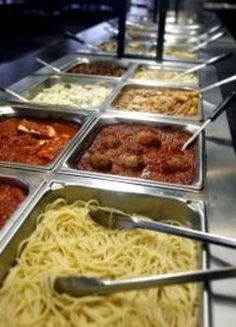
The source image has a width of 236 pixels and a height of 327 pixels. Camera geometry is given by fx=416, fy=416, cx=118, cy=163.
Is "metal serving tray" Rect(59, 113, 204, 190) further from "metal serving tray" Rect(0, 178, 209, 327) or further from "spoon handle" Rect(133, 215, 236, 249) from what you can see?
"spoon handle" Rect(133, 215, 236, 249)

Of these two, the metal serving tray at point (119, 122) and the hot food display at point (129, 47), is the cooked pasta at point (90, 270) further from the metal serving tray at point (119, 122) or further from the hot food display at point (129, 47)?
the hot food display at point (129, 47)

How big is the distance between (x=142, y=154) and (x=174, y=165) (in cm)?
26

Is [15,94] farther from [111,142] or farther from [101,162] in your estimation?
[101,162]

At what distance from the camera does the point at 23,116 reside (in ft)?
8.40

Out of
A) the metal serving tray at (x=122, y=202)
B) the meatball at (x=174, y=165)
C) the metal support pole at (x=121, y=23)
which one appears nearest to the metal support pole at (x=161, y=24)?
the metal support pole at (x=121, y=23)

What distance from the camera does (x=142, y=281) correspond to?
109 cm

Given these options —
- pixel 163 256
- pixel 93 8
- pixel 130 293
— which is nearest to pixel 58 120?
pixel 163 256

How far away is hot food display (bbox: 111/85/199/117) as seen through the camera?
2.79 m

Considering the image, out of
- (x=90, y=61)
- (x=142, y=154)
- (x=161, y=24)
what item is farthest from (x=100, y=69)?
(x=142, y=154)

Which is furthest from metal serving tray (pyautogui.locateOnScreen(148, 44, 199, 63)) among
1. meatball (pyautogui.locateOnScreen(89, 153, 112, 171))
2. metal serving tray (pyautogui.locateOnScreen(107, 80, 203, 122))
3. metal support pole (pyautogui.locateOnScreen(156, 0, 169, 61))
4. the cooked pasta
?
the cooked pasta

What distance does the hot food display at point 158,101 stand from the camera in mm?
2791

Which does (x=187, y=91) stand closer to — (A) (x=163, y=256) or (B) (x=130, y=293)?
(A) (x=163, y=256)

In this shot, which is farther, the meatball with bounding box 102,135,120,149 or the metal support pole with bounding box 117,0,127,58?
the metal support pole with bounding box 117,0,127,58

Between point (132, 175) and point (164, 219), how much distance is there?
0.33m
